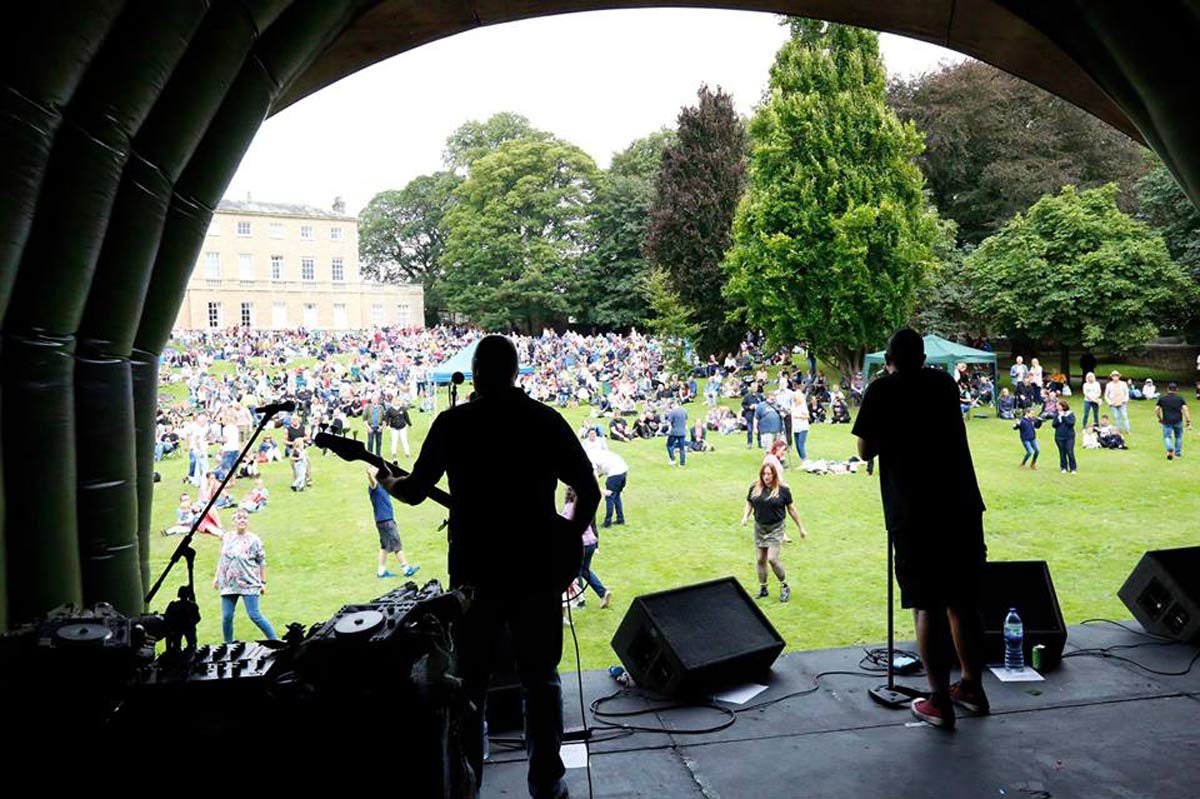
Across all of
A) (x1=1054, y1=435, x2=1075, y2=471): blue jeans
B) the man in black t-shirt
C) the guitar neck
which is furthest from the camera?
the man in black t-shirt

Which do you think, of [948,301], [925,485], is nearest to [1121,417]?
[948,301]

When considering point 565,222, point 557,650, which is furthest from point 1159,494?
point 565,222

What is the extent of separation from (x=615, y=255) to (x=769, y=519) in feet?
100

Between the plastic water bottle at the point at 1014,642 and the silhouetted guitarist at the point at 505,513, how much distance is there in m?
3.11

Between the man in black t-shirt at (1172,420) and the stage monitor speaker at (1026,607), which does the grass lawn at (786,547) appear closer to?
the man in black t-shirt at (1172,420)

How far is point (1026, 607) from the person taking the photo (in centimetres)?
558

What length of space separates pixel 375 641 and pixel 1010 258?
27.3 m

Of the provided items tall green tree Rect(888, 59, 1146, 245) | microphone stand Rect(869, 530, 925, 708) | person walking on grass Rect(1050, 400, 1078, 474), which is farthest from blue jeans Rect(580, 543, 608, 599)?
tall green tree Rect(888, 59, 1146, 245)

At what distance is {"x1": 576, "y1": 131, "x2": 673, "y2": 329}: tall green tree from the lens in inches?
1497

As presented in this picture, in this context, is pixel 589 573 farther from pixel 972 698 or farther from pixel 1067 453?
pixel 1067 453

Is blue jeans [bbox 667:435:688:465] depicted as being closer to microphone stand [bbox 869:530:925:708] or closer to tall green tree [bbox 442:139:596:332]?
microphone stand [bbox 869:530:925:708]

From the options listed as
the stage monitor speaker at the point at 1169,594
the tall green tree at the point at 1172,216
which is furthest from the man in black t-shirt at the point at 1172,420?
the stage monitor speaker at the point at 1169,594

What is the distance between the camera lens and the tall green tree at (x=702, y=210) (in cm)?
3322

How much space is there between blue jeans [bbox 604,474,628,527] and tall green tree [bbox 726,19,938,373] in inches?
568
